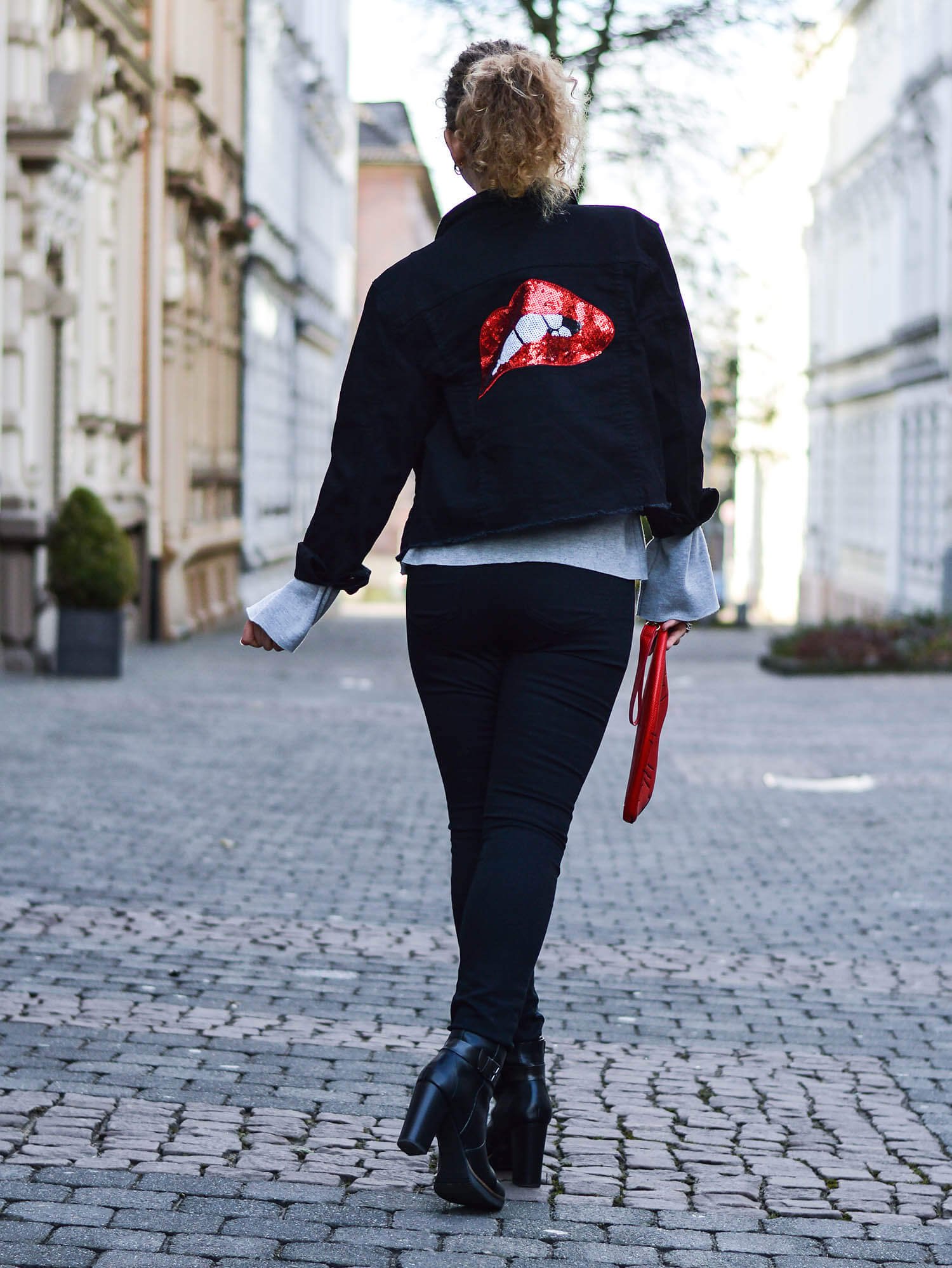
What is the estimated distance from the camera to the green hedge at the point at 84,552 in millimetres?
14539

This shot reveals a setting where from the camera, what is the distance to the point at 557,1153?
A: 3668 millimetres

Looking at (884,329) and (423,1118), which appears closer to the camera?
(423,1118)

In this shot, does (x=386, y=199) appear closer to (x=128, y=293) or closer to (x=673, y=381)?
(x=128, y=293)

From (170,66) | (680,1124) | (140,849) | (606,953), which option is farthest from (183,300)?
(680,1124)

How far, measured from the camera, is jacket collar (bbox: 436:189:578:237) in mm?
3328

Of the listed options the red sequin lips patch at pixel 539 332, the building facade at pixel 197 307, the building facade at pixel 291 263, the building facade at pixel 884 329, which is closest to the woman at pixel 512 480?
the red sequin lips patch at pixel 539 332

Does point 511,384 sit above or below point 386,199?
below

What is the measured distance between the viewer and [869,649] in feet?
65.2

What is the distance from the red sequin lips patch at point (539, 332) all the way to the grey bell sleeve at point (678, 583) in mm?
418

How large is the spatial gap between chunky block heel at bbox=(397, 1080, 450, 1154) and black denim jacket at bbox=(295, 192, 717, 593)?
86 centimetres

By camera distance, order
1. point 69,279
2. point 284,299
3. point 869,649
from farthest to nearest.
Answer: point 284,299 < point 869,649 < point 69,279

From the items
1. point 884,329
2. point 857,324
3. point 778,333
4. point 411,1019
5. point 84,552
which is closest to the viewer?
point 411,1019

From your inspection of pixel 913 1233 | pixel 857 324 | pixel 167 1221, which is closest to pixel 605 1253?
pixel 913 1233

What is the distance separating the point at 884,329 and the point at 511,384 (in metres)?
35.1
